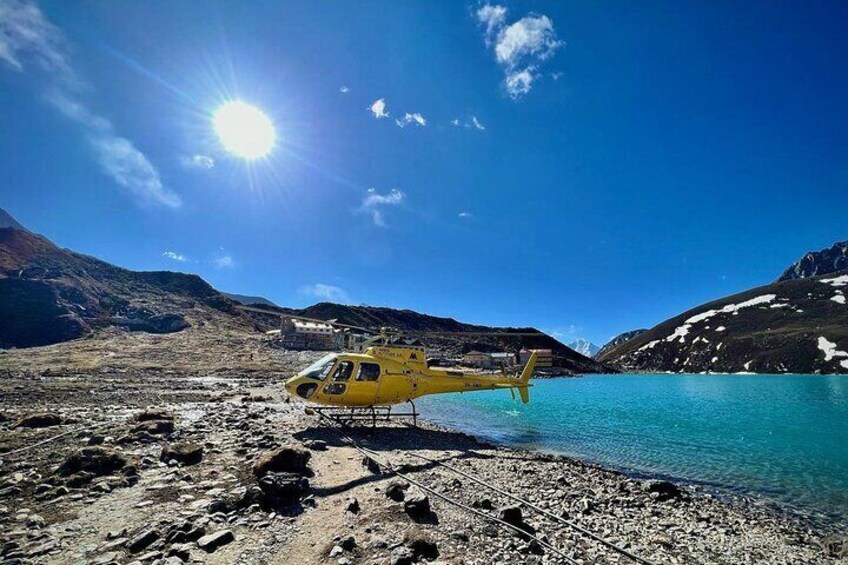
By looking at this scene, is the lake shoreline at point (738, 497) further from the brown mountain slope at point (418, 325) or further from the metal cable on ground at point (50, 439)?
the brown mountain slope at point (418, 325)

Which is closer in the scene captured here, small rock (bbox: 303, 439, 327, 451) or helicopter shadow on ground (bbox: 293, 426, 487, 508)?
helicopter shadow on ground (bbox: 293, 426, 487, 508)

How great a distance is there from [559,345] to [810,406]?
156 metres

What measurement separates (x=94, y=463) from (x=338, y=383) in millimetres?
10392

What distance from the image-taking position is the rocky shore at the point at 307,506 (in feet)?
23.0

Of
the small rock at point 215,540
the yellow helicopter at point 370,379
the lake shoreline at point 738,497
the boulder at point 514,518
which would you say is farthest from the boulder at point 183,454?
the lake shoreline at point 738,497

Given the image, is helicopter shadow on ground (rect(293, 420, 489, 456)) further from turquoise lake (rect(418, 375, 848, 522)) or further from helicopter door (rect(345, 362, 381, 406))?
turquoise lake (rect(418, 375, 848, 522))

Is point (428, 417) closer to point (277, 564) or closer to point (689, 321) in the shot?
point (277, 564)

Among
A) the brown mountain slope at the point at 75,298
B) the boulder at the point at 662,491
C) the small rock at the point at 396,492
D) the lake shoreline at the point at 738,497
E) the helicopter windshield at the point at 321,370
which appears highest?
the brown mountain slope at the point at 75,298

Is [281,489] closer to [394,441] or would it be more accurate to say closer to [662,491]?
[394,441]

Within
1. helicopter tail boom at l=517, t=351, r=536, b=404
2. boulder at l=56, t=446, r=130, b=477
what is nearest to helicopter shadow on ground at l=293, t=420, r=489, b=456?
boulder at l=56, t=446, r=130, b=477

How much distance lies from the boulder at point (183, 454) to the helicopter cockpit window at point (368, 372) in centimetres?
889

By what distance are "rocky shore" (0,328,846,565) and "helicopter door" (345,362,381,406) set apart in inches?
107

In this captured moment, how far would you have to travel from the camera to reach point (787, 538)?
10312mm

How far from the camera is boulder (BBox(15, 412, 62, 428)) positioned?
1427 centimetres
